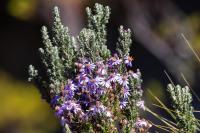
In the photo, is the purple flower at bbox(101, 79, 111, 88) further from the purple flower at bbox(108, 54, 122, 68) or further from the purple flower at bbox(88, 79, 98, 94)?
the purple flower at bbox(108, 54, 122, 68)

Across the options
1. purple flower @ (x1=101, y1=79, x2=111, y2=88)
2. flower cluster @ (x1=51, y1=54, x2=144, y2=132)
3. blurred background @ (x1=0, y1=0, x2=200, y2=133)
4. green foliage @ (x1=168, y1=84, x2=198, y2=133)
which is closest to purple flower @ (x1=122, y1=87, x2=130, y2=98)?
flower cluster @ (x1=51, y1=54, x2=144, y2=132)

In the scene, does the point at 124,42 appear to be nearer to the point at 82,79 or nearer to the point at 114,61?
the point at 114,61

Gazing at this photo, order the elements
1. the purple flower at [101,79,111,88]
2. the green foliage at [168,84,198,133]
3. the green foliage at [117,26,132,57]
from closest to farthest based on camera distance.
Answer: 1. the purple flower at [101,79,111,88]
2. the green foliage at [168,84,198,133]
3. the green foliage at [117,26,132,57]

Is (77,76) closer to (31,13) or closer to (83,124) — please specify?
(83,124)

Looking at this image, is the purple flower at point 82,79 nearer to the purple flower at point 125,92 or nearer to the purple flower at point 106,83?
the purple flower at point 106,83

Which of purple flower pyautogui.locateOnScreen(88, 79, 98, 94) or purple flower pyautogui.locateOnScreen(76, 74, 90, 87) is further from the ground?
purple flower pyautogui.locateOnScreen(76, 74, 90, 87)

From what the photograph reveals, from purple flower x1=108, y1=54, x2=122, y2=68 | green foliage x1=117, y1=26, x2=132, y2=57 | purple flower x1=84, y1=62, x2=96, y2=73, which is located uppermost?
green foliage x1=117, y1=26, x2=132, y2=57

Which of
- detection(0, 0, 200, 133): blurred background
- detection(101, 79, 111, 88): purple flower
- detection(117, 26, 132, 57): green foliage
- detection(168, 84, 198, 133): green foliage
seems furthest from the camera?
detection(0, 0, 200, 133): blurred background
